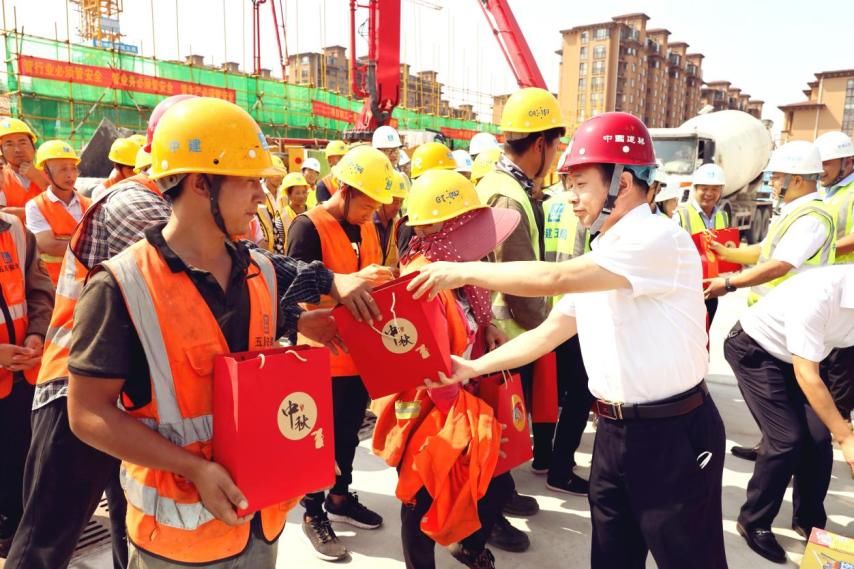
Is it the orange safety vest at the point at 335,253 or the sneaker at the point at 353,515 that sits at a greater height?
the orange safety vest at the point at 335,253

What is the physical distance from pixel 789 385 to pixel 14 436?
12.6 feet

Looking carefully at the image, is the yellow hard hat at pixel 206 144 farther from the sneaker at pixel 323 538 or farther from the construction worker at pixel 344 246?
the sneaker at pixel 323 538

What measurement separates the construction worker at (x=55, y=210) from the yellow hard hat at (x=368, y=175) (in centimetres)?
266

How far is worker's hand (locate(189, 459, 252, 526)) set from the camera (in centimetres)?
137

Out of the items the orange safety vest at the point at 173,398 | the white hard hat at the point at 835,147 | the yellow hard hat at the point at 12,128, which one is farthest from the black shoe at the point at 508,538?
the yellow hard hat at the point at 12,128

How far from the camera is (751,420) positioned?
5.02 m

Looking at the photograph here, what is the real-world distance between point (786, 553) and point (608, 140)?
104 inches

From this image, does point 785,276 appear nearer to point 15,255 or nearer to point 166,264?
point 166,264

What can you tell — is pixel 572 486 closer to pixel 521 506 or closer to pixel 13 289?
pixel 521 506

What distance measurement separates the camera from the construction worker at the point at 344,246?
9.89 ft

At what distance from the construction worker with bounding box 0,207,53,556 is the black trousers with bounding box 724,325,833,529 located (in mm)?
3539

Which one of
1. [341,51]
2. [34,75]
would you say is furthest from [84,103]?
[341,51]

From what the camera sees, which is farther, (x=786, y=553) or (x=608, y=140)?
(x=786, y=553)

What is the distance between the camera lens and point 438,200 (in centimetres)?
257
